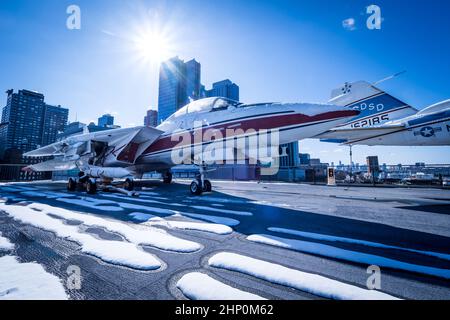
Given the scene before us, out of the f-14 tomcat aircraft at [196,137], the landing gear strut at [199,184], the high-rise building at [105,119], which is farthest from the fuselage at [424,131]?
the high-rise building at [105,119]

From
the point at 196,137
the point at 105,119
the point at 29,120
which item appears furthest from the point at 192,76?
the point at 196,137

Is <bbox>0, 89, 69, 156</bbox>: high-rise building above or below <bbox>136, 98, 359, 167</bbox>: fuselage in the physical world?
above

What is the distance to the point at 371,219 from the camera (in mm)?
3639

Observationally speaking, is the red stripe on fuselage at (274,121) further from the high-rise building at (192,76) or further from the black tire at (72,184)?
the high-rise building at (192,76)

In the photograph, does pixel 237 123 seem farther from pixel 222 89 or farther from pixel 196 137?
pixel 222 89

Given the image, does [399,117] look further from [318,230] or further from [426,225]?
[318,230]

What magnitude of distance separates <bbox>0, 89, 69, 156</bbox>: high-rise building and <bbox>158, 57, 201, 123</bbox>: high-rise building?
159ft

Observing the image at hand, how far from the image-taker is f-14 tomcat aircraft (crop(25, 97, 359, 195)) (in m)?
4.66

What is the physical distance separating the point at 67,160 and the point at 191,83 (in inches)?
4211

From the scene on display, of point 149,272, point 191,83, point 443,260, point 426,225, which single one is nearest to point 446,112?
point 426,225

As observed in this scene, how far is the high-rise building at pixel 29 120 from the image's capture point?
273ft

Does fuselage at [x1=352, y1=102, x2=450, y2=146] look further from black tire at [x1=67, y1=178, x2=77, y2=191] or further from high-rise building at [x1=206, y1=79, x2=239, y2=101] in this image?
high-rise building at [x1=206, y1=79, x2=239, y2=101]

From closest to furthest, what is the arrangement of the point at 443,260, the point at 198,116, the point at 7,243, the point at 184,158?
the point at 443,260
the point at 7,243
the point at 198,116
the point at 184,158

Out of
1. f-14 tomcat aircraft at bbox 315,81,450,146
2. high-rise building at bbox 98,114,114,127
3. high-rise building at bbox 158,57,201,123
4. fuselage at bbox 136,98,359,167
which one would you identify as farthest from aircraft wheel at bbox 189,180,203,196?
high-rise building at bbox 98,114,114,127
